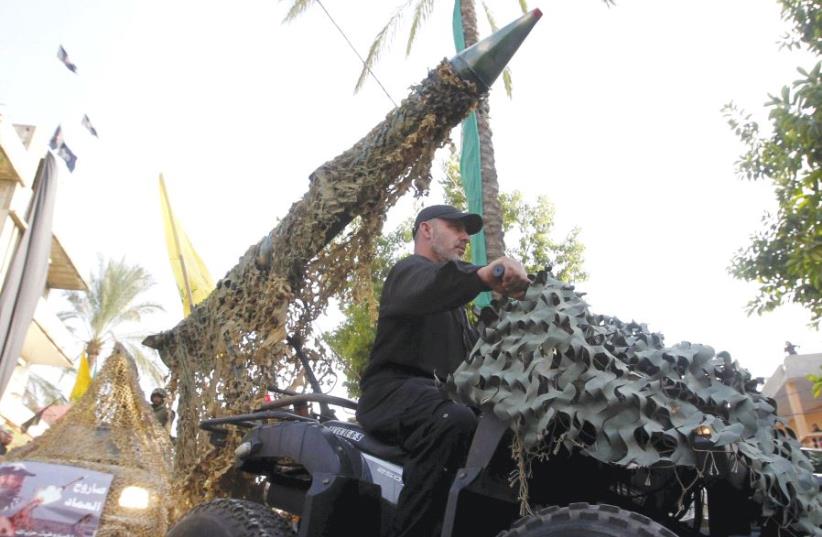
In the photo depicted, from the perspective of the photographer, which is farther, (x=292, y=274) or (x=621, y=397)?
(x=292, y=274)

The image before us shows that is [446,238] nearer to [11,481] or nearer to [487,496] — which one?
[487,496]

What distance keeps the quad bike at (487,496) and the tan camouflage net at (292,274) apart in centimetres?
127

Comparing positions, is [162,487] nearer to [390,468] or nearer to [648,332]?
[390,468]

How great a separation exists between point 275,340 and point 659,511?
2607mm

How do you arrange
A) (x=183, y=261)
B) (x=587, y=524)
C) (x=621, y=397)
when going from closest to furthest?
(x=587, y=524), (x=621, y=397), (x=183, y=261)

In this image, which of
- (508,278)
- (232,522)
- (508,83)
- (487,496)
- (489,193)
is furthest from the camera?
(508,83)

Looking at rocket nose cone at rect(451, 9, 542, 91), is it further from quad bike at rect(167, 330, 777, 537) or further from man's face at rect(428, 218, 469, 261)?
quad bike at rect(167, 330, 777, 537)

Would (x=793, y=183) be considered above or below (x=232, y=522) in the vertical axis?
above

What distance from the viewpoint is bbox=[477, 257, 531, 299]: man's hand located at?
2.06 m

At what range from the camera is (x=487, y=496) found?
1.89m

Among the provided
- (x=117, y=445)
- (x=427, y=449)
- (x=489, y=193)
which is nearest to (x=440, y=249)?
(x=427, y=449)

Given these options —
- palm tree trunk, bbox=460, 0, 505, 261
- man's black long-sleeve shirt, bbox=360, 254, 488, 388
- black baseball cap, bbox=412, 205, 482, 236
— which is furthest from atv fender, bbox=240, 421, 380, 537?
palm tree trunk, bbox=460, 0, 505, 261

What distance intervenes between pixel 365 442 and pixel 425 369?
35cm

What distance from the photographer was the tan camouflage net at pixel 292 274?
3984mm
